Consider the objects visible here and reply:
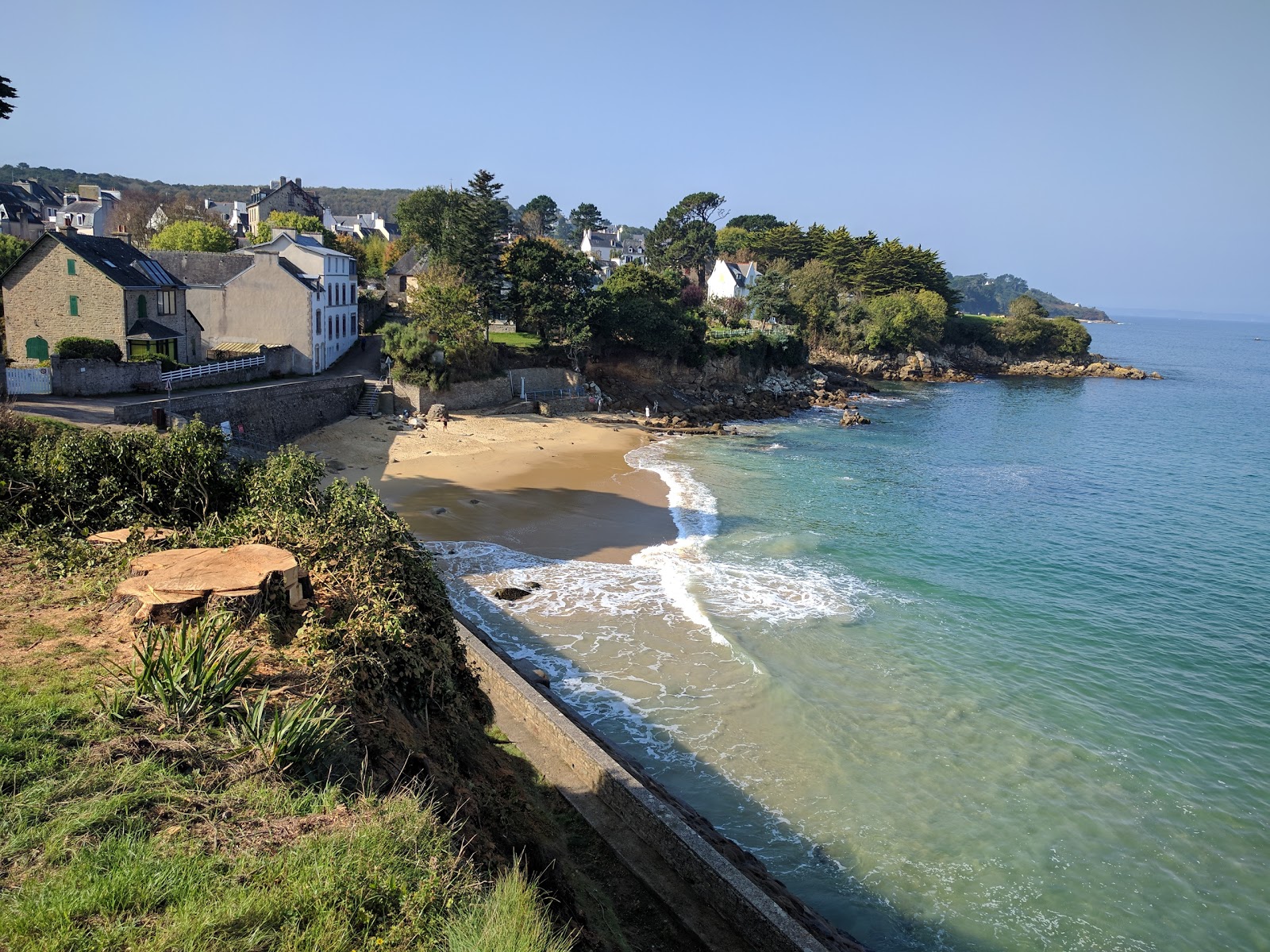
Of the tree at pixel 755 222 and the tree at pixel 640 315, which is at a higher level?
the tree at pixel 755 222

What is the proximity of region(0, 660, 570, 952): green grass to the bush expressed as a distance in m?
24.1

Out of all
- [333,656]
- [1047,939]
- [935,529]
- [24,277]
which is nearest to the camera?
[333,656]

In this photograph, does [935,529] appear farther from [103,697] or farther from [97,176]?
[97,176]

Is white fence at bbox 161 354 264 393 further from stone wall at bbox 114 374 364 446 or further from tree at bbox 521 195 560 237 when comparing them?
tree at bbox 521 195 560 237

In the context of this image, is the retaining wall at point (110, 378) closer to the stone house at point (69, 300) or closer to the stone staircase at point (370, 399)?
the stone house at point (69, 300)

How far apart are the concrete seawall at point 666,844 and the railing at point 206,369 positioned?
22.2 meters

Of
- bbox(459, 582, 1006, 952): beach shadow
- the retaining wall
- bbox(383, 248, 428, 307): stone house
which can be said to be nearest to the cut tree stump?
bbox(459, 582, 1006, 952): beach shadow

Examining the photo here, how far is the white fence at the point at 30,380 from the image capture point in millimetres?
23984

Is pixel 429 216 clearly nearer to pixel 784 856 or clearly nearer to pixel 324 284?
pixel 324 284

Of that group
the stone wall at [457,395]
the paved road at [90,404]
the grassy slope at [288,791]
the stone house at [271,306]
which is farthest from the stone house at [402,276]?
the grassy slope at [288,791]

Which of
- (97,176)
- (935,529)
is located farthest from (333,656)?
(97,176)

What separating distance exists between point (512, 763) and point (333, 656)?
301 cm

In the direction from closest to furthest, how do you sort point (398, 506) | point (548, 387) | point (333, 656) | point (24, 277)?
1. point (333, 656)
2. point (398, 506)
3. point (24, 277)
4. point (548, 387)

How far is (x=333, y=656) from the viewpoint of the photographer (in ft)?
28.0
